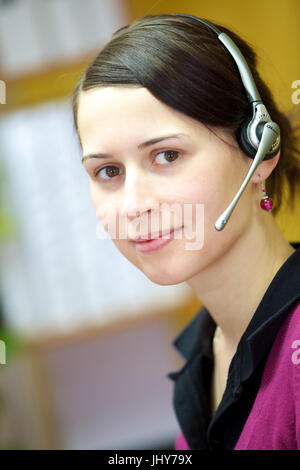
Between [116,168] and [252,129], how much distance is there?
16 centimetres

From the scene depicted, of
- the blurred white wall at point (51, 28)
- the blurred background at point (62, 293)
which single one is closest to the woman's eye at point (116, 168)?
the blurred background at point (62, 293)

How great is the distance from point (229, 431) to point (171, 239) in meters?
0.24

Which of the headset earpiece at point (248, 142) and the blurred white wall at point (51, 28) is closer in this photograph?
the headset earpiece at point (248, 142)

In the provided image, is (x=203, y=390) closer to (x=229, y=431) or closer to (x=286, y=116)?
(x=229, y=431)

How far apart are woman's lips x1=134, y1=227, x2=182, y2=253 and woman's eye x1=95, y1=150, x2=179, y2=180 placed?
0.08 m

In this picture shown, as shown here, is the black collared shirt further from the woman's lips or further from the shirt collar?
the woman's lips

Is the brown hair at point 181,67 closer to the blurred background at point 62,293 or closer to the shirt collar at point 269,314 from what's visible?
the shirt collar at point 269,314

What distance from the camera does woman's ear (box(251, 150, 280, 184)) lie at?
0.75m

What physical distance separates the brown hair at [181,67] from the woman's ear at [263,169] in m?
0.05

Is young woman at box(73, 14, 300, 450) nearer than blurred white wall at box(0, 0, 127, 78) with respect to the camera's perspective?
Yes

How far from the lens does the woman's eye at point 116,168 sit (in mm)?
690

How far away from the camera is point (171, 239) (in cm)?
71

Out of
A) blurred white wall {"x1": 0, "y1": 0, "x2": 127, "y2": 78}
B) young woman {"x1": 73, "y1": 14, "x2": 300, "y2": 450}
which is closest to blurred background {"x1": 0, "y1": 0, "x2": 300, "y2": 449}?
blurred white wall {"x1": 0, "y1": 0, "x2": 127, "y2": 78}

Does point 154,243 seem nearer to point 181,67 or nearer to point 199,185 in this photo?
point 199,185
